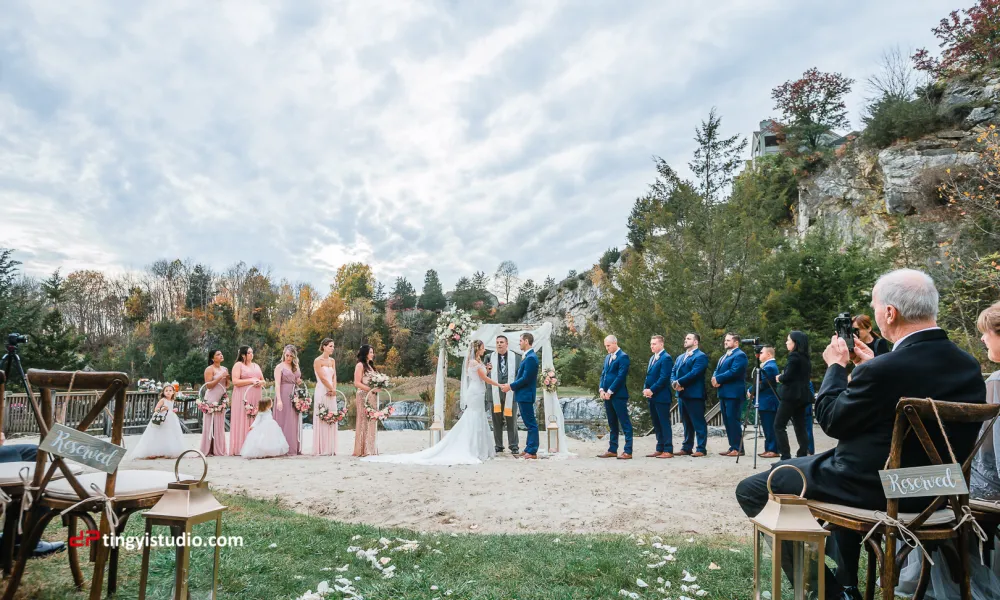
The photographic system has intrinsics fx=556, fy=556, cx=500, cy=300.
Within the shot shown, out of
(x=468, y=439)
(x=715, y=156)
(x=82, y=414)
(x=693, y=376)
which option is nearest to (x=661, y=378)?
(x=693, y=376)

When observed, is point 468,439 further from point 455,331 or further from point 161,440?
point 161,440

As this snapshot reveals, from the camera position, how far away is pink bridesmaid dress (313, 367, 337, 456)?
424 inches

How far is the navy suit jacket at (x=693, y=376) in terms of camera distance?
31.9 ft

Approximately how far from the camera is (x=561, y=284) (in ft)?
189

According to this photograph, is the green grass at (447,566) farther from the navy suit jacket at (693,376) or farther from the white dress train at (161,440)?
the white dress train at (161,440)

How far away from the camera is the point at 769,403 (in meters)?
9.91

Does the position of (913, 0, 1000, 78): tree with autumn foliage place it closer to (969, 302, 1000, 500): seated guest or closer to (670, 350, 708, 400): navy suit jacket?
(670, 350, 708, 400): navy suit jacket

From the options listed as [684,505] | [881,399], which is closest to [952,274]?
[684,505]

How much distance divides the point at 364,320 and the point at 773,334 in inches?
1302

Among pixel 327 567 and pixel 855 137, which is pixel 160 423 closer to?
pixel 327 567

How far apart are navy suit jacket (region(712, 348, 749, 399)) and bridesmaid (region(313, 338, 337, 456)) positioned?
7.16 metres

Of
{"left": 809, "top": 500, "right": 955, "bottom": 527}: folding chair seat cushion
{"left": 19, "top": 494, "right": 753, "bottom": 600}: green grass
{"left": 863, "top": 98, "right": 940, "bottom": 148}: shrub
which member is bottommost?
{"left": 19, "top": 494, "right": 753, "bottom": 600}: green grass

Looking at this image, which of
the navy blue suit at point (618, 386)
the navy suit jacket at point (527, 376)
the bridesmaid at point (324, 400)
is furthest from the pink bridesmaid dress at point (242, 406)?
the navy blue suit at point (618, 386)

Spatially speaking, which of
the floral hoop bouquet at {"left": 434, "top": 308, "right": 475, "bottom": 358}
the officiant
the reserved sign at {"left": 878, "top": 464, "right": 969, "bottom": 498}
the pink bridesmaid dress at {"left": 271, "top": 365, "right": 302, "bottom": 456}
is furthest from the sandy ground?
the reserved sign at {"left": 878, "top": 464, "right": 969, "bottom": 498}
